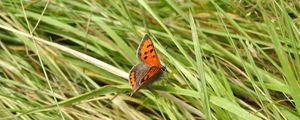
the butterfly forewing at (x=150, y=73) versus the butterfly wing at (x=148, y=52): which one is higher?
the butterfly wing at (x=148, y=52)

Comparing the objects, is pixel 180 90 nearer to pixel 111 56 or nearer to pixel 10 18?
pixel 111 56

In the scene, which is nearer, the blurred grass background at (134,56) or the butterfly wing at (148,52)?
the butterfly wing at (148,52)

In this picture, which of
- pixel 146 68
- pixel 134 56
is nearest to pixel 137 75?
pixel 146 68

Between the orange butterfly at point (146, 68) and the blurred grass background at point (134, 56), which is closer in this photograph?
the orange butterfly at point (146, 68)

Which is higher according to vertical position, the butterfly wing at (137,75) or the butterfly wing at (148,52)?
the butterfly wing at (148,52)

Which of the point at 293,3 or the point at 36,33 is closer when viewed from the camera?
the point at 293,3

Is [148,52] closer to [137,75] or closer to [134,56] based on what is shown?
[137,75]

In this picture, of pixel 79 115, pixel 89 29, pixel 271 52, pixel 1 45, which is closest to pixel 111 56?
pixel 89 29
